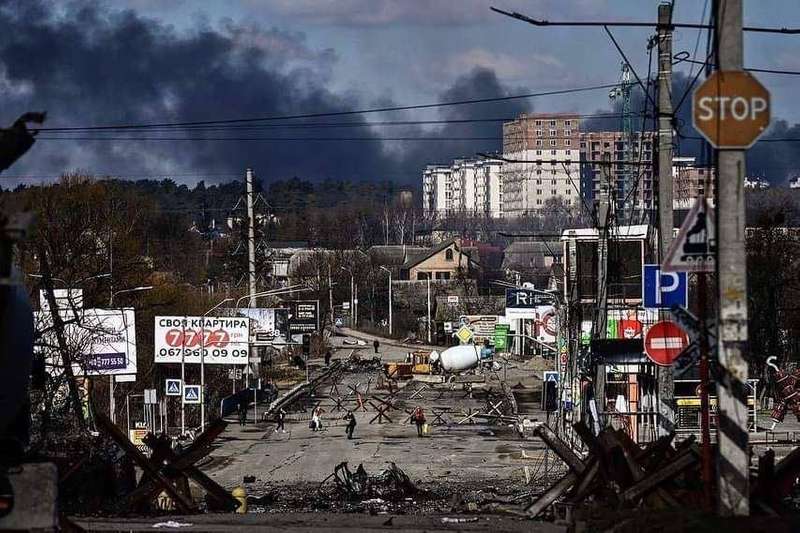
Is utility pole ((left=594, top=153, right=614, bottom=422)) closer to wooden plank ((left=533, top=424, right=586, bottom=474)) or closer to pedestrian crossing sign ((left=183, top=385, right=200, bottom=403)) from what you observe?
wooden plank ((left=533, top=424, right=586, bottom=474))

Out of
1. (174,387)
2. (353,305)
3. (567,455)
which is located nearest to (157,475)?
(567,455)

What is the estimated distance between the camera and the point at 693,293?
65.9m

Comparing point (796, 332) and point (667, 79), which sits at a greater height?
point (667, 79)

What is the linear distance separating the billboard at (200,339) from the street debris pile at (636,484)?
42.2 m

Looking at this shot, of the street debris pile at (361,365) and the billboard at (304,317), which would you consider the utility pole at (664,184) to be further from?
the street debris pile at (361,365)

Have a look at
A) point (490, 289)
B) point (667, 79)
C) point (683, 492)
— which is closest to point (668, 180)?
point (667, 79)

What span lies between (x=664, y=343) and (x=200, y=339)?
41624mm

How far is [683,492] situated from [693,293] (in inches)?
1990

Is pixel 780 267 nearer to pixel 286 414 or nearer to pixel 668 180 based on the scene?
pixel 286 414

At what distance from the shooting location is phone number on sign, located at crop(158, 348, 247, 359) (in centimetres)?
6166

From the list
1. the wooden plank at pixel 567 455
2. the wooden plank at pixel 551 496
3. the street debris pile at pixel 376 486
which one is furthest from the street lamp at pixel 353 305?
the wooden plank at pixel 551 496

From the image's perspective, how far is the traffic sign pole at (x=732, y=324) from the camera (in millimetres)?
13344

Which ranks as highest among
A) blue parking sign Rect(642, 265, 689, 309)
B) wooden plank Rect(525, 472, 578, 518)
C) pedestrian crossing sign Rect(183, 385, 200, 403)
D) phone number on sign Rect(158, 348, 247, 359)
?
blue parking sign Rect(642, 265, 689, 309)

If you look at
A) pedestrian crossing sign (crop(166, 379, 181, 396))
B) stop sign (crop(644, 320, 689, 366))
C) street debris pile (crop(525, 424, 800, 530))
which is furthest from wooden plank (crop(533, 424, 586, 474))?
Result: pedestrian crossing sign (crop(166, 379, 181, 396))
